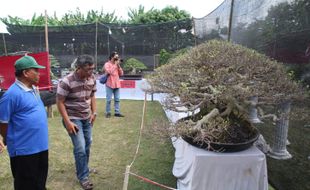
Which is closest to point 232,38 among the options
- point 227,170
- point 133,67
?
point 227,170

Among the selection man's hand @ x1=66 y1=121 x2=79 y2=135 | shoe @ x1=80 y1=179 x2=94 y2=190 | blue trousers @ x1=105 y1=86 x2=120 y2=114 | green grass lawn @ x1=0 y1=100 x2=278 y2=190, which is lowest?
green grass lawn @ x1=0 y1=100 x2=278 y2=190

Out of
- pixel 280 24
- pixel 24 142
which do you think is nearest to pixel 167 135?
pixel 24 142

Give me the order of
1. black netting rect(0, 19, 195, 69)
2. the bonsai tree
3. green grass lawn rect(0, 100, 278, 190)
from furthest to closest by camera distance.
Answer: black netting rect(0, 19, 195, 69) → the bonsai tree → green grass lawn rect(0, 100, 278, 190)

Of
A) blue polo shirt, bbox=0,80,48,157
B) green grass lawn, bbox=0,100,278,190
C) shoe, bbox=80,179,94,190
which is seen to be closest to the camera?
blue polo shirt, bbox=0,80,48,157

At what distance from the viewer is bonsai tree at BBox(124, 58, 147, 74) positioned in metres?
9.21

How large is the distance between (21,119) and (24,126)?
0.06 m

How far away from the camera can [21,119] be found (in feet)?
7.19

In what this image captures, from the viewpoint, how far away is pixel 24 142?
2.22m

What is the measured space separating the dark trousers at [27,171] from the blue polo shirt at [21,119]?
0.05 m

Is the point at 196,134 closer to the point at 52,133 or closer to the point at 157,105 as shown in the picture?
the point at 52,133

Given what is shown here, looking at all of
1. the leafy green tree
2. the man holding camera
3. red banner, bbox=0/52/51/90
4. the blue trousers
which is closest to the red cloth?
the man holding camera

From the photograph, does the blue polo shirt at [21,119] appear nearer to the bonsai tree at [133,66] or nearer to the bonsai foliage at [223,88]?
the bonsai foliage at [223,88]

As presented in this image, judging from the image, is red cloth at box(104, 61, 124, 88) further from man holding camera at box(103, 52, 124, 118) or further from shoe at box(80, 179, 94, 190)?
shoe at box(80, 179, 94, 190)

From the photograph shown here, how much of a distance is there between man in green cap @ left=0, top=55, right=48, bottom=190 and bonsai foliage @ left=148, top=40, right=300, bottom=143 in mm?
1152
